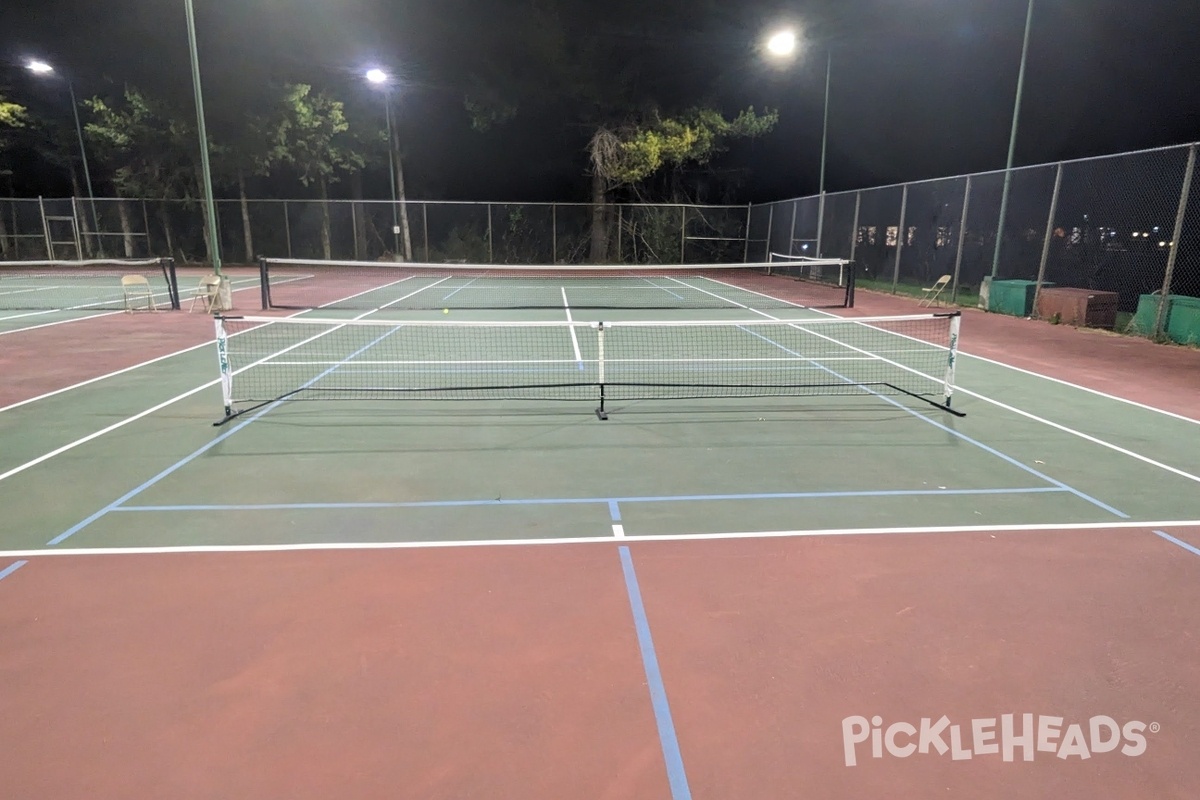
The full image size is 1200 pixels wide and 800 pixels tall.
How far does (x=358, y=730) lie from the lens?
3227mm

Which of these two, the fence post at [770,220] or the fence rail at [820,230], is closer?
the fence rail at [820,230]

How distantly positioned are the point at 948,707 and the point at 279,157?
35212mm

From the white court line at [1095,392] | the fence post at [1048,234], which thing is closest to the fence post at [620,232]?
the fence post at [1048,234]

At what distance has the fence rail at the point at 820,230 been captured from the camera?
16.4 m

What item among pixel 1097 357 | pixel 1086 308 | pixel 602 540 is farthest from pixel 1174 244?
pixel 602 540

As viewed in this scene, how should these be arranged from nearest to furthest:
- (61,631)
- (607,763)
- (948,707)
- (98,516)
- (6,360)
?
(607,763) < (948,707) < (61,631) < (98,516) < (6,360)

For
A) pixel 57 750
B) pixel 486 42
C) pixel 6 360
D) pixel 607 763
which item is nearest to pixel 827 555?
pixel 607 763

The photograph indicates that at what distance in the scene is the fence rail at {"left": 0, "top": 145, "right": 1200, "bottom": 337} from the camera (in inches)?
646

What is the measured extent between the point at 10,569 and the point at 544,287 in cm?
2085

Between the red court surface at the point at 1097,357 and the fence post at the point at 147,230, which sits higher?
the fence post at the point at 147,230

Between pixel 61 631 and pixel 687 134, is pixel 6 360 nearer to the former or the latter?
pixel 61 631

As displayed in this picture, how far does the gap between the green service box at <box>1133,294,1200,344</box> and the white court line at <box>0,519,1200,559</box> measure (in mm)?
9616

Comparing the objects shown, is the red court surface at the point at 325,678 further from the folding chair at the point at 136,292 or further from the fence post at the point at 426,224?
the fence post at the point at 426,224

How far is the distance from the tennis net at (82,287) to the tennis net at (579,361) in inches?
193
